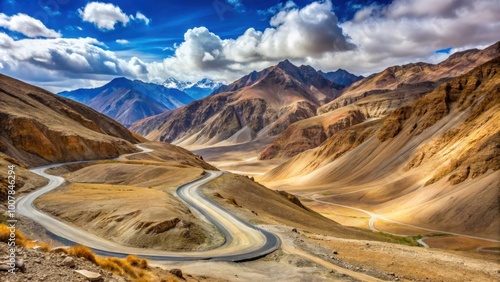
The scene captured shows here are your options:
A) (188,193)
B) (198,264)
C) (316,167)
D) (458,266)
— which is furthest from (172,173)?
(316,167)

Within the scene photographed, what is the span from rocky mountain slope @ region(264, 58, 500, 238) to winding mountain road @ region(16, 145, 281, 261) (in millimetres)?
42978

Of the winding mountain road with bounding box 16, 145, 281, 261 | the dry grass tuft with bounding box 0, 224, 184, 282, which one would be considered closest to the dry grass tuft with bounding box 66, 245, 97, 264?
the dry grass tuft with bounding box 0, 224, 184, 282

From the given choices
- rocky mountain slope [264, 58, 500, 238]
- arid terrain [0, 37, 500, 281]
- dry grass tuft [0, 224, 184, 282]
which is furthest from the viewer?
rocky mountain slope [264, 58, 500, 238]

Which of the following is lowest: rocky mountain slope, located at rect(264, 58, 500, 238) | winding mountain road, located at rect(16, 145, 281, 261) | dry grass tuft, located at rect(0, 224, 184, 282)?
winding mountain road, located at rect(16, 145, 281, 261)

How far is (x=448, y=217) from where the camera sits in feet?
213

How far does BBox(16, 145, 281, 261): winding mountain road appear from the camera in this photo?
2600 cm

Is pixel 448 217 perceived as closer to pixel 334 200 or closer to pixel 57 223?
pixel 334 200

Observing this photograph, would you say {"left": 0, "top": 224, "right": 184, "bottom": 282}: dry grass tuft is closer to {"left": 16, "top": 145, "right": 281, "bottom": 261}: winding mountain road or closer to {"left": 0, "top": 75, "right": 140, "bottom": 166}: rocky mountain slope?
{"left": 16, "top": 145, "right": 281, "bottom": 261}: winding mountain road

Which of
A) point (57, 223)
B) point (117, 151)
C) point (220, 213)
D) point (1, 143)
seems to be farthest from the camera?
point (117, 151)

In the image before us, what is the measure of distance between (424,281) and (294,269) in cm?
807

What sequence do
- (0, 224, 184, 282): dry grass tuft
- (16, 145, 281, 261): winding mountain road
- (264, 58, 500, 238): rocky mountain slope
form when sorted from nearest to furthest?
(0, 224, 184, 282): dry grass tuft < (16, 145, 281, 261): winding mountain road < (264, 58, 500, 238): rocky mountain slope

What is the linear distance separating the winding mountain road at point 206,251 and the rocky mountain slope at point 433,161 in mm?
42978

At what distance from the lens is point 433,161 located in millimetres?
91688

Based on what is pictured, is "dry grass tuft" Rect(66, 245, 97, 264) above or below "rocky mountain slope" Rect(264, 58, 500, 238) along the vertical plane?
below
